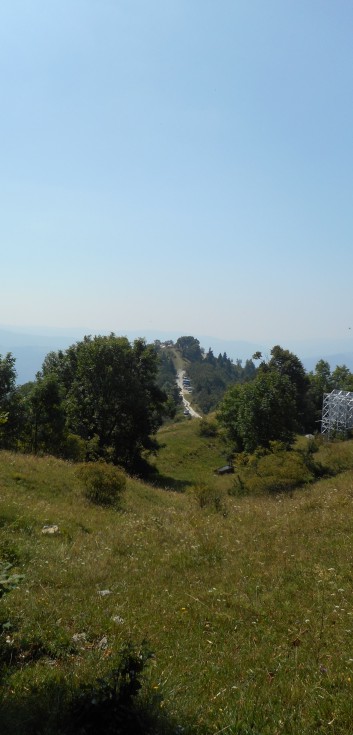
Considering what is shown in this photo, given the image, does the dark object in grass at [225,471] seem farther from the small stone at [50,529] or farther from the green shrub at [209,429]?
the small stone at [50,529]

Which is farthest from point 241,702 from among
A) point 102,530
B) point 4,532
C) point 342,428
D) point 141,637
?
point 342,428

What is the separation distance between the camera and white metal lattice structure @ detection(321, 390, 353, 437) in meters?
57.1

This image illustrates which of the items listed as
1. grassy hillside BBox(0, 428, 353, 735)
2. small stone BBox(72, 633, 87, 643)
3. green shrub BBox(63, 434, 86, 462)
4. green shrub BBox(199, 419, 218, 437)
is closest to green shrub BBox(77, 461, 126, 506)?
grassy hillside BBox(0, 428, 353, 735)

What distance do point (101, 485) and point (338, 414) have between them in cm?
4822

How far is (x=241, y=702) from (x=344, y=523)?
25.5ft

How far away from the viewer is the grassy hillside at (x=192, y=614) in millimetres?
4535

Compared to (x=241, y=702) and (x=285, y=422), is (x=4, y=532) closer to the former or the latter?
(x=241, y=702)

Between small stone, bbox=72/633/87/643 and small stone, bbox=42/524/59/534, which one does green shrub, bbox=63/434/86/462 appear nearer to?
small stone, bbox=42/524/59/534

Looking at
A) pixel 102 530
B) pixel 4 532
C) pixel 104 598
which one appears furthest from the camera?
pixel 102 530

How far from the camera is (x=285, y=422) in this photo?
4531 cm

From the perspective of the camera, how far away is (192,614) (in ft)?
23.4

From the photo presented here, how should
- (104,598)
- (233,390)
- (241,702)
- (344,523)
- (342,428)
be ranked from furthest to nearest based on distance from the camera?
(342,428), (233,390), (344,523), (104,598), (241,702)

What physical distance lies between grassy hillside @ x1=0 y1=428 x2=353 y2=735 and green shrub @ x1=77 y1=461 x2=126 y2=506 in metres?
2.48

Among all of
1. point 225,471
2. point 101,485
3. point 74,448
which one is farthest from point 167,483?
point 101,485
